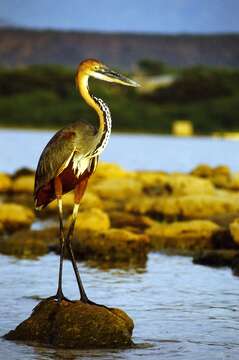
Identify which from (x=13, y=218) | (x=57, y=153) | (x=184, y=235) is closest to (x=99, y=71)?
(x=57, y=153)

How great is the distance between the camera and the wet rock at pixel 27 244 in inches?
803

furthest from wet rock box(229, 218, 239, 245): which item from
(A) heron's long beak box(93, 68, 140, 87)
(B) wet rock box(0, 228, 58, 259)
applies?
(A) heron's long beak box(93, 68, 140, 87)

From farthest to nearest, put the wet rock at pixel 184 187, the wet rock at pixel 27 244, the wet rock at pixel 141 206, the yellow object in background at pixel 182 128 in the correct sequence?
the yellow object in background at pixel 182 128, the wet rock at pixel 184 187, the wet rock at pixel 141 206, the wet rock at pixel 27 244

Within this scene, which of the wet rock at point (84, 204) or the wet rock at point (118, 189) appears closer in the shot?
the wet rock at point (84, 204)

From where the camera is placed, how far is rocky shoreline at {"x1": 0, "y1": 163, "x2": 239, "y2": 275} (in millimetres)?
19594

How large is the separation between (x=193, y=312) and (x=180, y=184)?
15475 mm

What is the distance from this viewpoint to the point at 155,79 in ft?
542

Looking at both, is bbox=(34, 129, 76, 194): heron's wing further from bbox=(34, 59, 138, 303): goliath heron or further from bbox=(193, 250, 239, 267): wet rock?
bbox=(193, 250, 239, 267): wet rock

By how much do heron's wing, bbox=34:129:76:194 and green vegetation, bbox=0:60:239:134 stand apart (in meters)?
104

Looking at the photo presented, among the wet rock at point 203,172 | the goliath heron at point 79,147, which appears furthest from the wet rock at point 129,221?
the wet rock at point 203,172

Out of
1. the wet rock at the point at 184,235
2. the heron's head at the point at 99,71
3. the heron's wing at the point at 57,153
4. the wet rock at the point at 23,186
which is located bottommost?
the wet rock at the point at 184,235

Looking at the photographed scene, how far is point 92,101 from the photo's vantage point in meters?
12.5

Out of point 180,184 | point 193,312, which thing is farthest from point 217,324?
point 180,184

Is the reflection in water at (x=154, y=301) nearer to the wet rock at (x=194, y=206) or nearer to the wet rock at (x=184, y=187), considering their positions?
the wet rock at (x=194, y=206)
